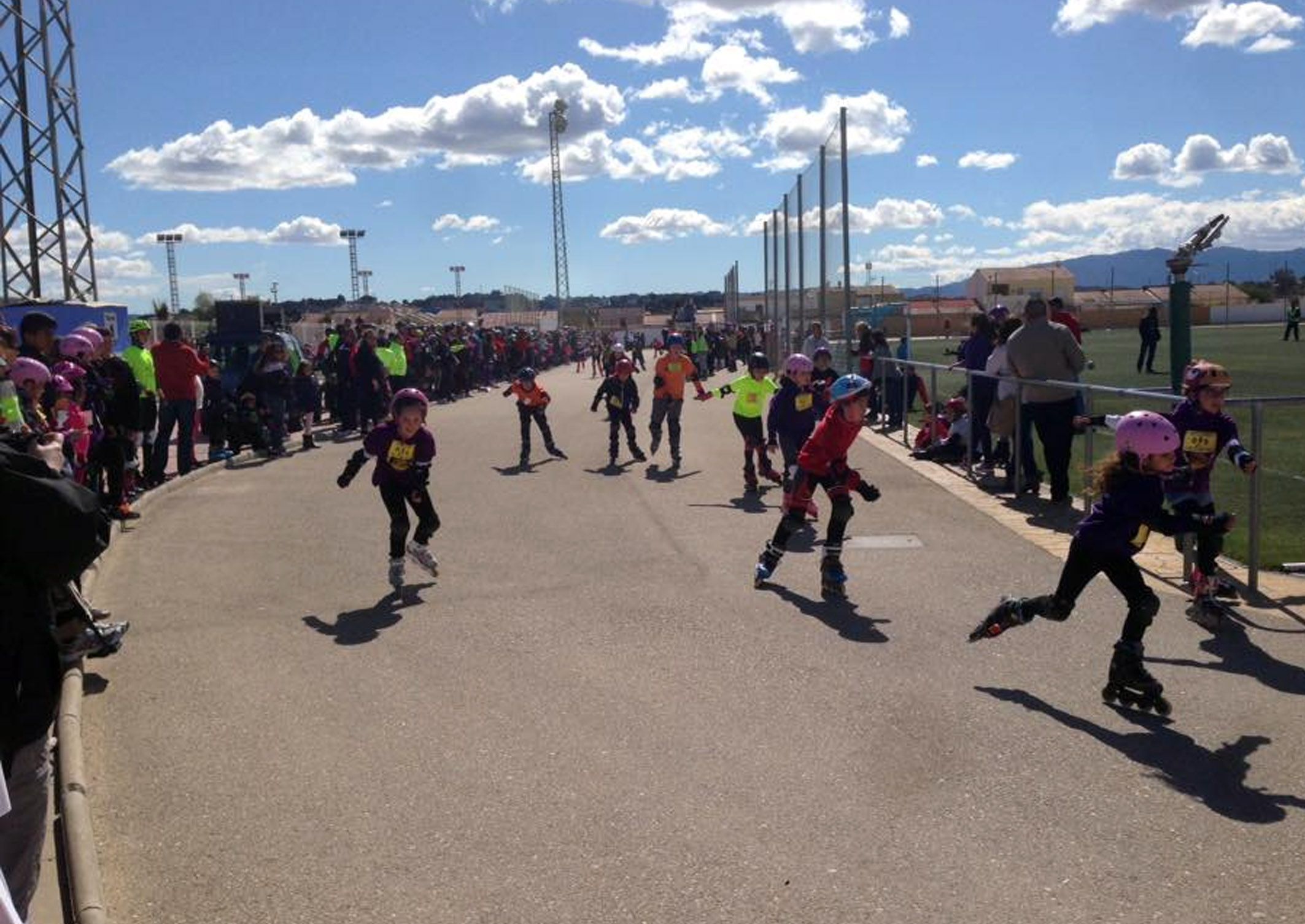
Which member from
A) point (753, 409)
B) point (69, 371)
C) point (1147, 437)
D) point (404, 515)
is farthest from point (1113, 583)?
point (753, 409)

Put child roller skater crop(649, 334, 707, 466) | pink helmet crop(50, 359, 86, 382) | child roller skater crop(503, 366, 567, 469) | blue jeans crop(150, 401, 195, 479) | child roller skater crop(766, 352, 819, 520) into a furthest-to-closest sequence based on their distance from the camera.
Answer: child roller skater crop(503, 366, 567, 469)
child roller skater crop(649, 334, 707, 466)
blue jeans crop(150, 401, 195, 479)
child roller skater crop(766, 352, 819, 520)
pink helmet crop(50, 359, 86, 382)

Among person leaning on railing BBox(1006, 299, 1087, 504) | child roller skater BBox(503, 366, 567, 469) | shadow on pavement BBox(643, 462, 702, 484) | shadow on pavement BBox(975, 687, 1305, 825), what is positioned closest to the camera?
shadow on pavement BBox(975, 687, 1305, 825)

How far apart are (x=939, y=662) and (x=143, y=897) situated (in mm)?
4160

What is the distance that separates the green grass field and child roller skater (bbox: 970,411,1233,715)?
2629mm

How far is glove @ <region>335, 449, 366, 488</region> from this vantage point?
935 cm

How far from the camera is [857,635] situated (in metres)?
7.64

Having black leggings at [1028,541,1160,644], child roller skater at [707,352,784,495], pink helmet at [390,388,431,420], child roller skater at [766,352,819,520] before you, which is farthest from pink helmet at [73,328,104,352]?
black leggings at [1028,541,1160,644]

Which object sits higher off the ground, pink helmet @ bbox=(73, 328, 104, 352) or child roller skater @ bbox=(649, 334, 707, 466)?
pink helmet @ bbox=(73, 328, 104, 352)

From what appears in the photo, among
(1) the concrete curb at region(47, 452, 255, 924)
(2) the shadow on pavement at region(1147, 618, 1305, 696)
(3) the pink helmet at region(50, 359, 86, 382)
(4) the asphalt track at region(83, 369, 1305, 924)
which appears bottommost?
(2) the shadow on pavement at region(1147, 618, 1305, 696)

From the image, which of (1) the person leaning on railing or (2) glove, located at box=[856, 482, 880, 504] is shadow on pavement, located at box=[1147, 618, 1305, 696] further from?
(1) the person leaning on railing

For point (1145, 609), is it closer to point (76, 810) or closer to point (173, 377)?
point (76, 810)

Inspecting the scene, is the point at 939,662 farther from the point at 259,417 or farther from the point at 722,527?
the point at 259,417

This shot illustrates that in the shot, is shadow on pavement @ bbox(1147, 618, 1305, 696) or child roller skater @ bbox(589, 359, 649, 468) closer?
shadow on pavement @ bbox(1147, 618, 1305, 696)

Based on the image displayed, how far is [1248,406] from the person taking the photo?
858 cm
